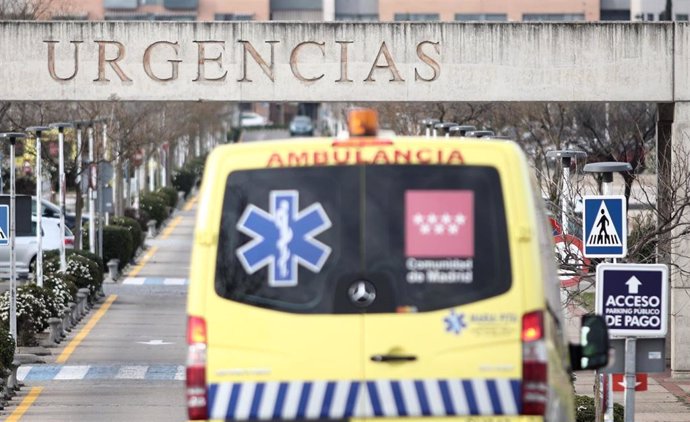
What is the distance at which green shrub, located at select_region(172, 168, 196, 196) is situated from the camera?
7706cm

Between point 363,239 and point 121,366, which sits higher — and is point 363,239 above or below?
above

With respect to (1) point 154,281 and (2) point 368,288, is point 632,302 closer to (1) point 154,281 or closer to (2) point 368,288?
(2) point 368,288

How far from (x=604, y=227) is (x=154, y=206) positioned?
43428 mm

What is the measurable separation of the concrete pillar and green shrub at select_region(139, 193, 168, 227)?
35.3 metres

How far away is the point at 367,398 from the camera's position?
8414mm

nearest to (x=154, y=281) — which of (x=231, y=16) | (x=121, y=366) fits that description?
(x=121, y=366)

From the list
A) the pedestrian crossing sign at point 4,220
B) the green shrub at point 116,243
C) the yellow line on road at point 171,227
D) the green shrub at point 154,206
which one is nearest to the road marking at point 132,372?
the pedestrian crossing sign at point 4,220

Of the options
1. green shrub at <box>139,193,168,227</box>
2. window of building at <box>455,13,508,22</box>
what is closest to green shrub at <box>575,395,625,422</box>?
green shrub at <box>139,193,168,227</box>

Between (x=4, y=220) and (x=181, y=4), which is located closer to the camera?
(x=4, y=220)

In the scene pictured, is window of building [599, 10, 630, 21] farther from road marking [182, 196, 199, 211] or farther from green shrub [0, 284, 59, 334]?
green shrub [0, 284, 59, 334]

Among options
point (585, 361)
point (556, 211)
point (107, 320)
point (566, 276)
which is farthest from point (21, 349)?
point (585, 361)

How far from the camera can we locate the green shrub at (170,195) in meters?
66.5

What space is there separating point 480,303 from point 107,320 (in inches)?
1127

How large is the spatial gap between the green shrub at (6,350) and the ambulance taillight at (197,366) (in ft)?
54.7
